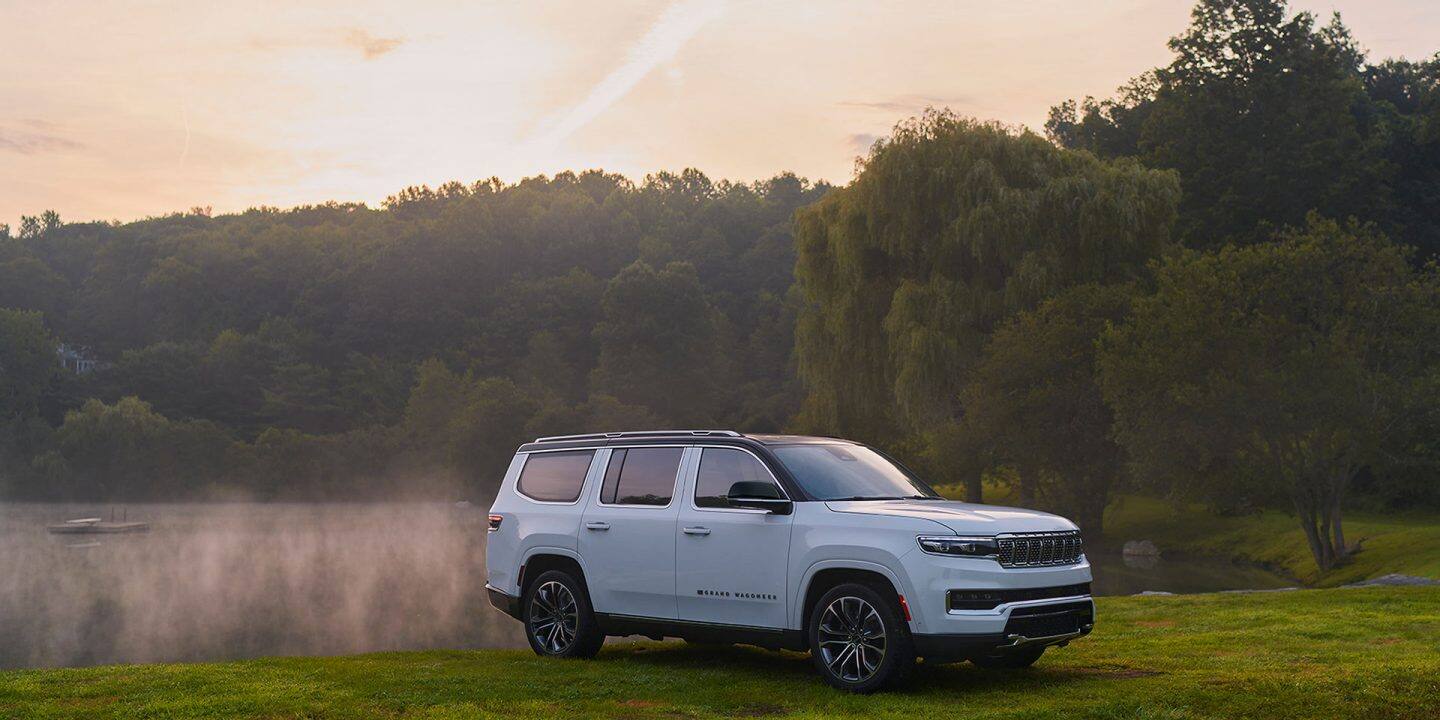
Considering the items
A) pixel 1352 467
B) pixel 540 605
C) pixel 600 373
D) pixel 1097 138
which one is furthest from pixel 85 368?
pixel 540 605

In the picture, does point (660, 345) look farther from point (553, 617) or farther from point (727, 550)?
point (727, 550)

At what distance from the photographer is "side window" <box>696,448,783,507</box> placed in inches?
446

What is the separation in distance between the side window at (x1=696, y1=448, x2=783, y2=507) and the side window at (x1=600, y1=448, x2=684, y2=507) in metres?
0.32

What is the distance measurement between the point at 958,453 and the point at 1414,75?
4450cm

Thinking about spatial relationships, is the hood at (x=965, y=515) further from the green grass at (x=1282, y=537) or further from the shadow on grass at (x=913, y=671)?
the green grass at (x=1282, y=537)

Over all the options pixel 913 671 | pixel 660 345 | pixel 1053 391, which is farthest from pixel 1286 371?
pixel 660 345

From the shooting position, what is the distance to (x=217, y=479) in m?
96.2

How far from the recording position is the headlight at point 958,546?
9.89m

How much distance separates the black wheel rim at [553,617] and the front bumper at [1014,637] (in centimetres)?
389

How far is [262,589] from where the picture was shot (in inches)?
1558

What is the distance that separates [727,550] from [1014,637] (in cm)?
254

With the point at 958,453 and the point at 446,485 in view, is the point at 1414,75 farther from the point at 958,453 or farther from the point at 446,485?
the point at 446,485

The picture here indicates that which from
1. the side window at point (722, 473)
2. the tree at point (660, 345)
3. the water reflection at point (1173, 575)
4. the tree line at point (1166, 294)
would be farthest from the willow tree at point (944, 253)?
the tree at point (660, 345)

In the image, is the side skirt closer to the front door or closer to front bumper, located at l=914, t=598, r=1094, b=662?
the front door
